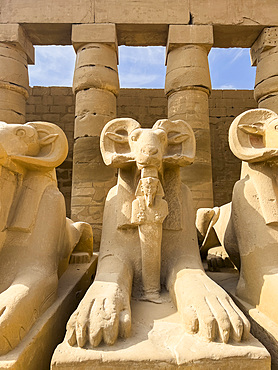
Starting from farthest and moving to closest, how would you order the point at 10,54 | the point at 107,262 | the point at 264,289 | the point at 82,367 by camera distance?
the point at 10,54 → the point at 107,262 → the point at 264,289 → the point at 82,367

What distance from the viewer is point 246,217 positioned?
6.48 feet

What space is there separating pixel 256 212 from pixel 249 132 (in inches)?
22.5

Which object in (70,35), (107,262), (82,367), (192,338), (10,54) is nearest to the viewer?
(82,367)

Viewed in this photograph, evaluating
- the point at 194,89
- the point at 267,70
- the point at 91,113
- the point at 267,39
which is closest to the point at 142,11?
the point at 194,89

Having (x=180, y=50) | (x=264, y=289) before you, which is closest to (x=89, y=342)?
(x=264, y=289)

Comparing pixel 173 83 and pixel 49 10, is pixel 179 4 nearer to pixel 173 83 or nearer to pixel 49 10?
pixel 173 83

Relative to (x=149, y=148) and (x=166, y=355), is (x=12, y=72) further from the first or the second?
(x=166, y=355)

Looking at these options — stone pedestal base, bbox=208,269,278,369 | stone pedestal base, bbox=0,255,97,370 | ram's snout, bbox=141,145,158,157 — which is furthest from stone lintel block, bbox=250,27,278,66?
stone pedestal base, bbox=0,255,97,370

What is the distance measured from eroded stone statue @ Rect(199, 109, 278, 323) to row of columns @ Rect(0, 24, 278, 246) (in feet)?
12.6

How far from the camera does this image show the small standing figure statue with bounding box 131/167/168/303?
1786 millimetres

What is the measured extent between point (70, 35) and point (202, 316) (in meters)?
6.77

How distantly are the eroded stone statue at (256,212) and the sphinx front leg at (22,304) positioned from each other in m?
1.18

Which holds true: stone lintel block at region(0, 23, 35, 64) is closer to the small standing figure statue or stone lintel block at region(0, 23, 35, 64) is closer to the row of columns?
the row of columns

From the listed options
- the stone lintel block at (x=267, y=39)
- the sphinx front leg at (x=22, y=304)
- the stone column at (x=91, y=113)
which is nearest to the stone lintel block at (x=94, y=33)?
the stone column at (x=91, y=113)
